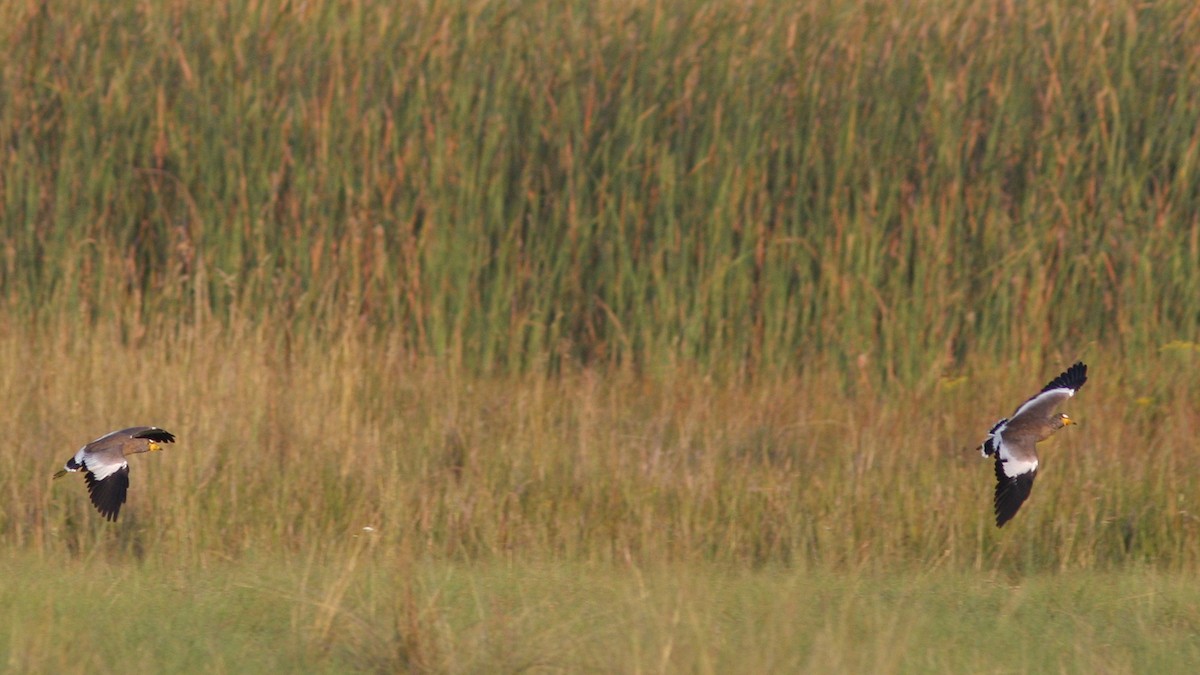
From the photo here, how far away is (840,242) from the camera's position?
7633mm

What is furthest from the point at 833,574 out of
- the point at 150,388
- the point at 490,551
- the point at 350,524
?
the point at 150,388

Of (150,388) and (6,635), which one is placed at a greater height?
(150,388)

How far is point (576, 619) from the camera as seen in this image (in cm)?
440

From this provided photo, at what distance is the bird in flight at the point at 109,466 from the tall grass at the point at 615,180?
2.43m

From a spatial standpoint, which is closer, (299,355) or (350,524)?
(350,524)

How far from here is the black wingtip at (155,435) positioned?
502 cm

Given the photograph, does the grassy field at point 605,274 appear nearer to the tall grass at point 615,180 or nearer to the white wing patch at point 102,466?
the tall grass at point 615,180

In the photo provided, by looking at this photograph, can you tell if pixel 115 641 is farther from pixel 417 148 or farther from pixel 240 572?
pixel 417 148

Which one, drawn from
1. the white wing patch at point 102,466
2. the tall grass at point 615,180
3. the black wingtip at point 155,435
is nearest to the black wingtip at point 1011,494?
the black wingtip at point 155,435

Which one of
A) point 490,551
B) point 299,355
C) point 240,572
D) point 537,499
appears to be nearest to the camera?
point 240,572

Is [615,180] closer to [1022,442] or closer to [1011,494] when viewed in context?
[1022,442]

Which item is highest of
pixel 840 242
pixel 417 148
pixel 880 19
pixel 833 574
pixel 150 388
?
pixel 880 19

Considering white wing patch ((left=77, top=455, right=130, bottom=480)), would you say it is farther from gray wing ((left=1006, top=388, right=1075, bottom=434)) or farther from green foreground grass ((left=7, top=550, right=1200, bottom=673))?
gray wing ((left=1006, top=388, right=1075, bottom=434))

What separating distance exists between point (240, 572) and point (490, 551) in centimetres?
88
